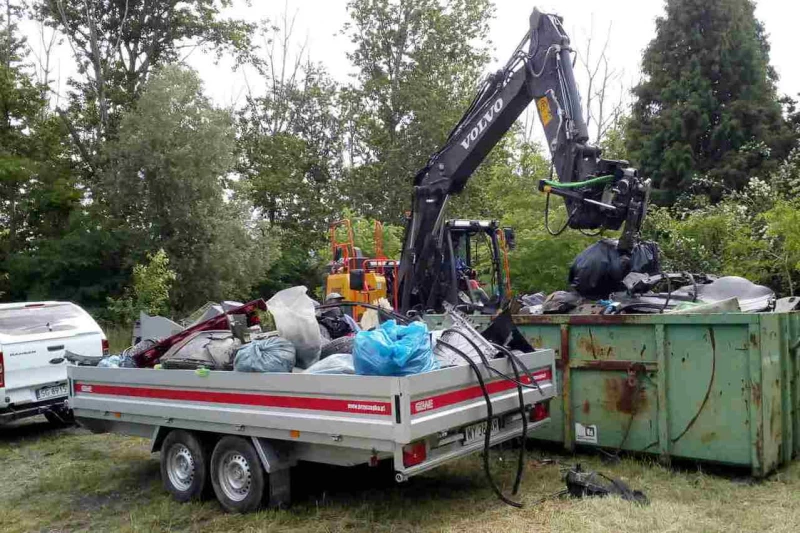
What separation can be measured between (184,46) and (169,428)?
22515 mm

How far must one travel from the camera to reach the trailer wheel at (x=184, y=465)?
17.6ft

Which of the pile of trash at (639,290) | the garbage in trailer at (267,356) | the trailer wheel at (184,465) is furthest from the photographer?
the pile of trash at (639,290)

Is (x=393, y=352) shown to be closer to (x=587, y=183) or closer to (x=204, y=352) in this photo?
(x=204, y=352)

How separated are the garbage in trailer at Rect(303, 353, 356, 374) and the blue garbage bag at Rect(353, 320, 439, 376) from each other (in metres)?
0.18

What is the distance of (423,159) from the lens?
24766mm

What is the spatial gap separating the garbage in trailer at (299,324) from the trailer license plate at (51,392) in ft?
15.0

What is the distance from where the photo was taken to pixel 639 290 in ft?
21.7

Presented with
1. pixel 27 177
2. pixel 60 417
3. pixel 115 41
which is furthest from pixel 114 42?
pixel 60 417

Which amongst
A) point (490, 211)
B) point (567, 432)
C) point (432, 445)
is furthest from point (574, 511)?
point (490, 211)

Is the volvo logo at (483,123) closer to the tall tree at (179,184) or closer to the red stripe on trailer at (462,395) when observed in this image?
the red stripe on trailer at (462,395)

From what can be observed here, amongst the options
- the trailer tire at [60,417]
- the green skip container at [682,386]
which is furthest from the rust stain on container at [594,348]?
the trailer tire at [60,417]

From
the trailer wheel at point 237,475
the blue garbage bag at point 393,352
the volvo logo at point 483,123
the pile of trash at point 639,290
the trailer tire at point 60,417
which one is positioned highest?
the volvo logo at point 483,123

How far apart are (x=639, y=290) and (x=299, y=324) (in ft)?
11.1

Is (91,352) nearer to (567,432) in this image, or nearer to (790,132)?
(567,432)
